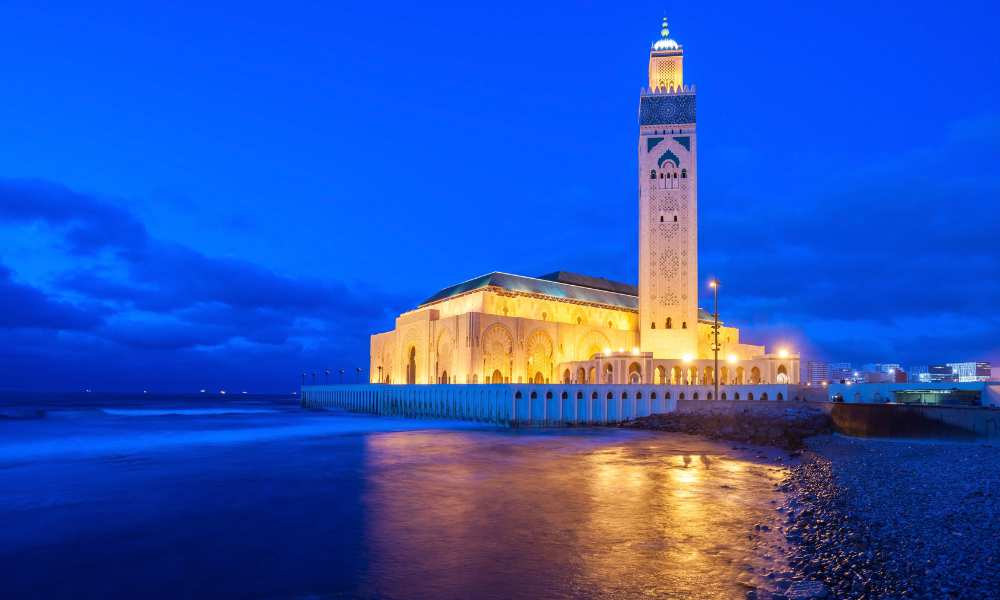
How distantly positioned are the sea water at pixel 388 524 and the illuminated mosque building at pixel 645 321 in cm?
2839

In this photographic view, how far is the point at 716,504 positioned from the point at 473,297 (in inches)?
1956

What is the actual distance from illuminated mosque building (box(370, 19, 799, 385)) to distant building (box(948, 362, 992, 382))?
20.9 meters

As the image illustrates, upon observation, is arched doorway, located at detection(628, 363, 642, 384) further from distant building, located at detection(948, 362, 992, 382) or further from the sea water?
distant building, located at detection(948, 362, 992, 382)

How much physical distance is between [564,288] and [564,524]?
56823 millimetres

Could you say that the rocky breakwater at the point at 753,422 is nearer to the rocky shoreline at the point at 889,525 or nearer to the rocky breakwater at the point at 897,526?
the rocky shoreline at the point at 889,525

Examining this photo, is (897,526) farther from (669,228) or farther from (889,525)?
(669,228)

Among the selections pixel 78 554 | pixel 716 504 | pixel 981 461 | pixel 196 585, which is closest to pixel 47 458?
pixel 78 554

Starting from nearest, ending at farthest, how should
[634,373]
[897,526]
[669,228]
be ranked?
[897,526], [634,373], [669,228]

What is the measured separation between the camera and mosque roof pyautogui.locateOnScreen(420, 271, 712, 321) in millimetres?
64938

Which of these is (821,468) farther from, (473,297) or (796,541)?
(473,297)

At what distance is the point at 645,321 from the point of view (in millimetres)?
59844

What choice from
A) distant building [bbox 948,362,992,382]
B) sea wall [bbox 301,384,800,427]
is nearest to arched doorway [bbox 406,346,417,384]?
sea wall [bbox 301,384,800,427]

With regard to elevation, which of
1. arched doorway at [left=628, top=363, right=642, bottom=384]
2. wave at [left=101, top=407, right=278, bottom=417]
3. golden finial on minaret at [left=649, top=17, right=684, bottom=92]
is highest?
golden finial on minaret at [left=649, top=17, right=684, bottom=92]

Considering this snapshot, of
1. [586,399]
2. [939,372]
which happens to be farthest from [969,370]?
[586,399]
